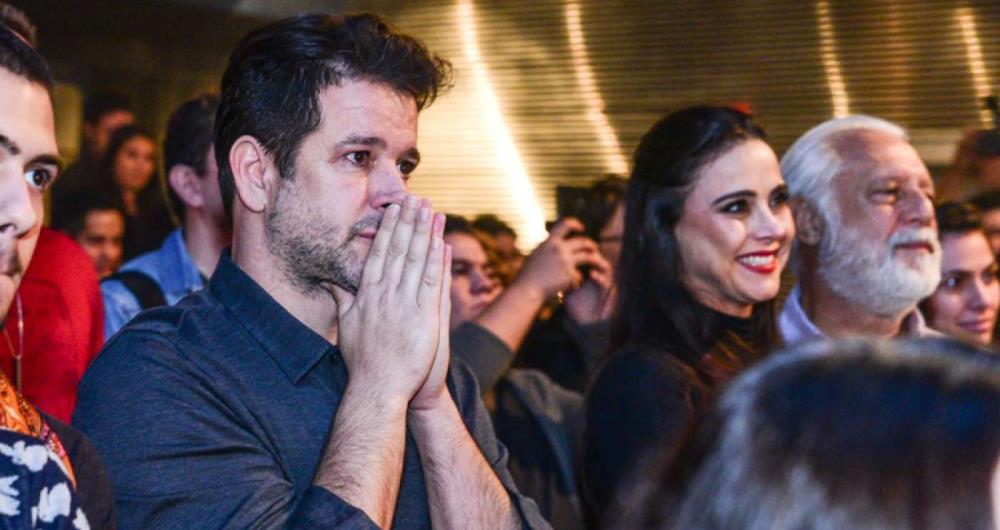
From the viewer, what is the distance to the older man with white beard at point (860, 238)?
12.6 ft

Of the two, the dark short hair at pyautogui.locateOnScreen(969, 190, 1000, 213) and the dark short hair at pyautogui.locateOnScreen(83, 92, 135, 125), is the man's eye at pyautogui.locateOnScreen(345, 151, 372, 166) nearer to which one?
the dark short hair at pyautogui.locateOnScreen(969, 190, 1000, 213)

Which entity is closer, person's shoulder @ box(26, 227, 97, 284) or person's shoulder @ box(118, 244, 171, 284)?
person's shoulder @ box(26, 227, 97, 284)

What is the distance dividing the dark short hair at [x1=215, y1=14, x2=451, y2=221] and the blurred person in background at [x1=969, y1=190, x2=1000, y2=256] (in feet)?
10.6

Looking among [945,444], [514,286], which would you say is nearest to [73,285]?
[514,286]

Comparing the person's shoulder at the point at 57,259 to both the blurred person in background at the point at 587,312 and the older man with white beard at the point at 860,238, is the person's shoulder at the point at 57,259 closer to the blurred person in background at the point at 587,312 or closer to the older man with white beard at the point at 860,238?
the older man with white beard at the point at 860,238

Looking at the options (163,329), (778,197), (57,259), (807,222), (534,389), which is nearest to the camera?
(163,329)

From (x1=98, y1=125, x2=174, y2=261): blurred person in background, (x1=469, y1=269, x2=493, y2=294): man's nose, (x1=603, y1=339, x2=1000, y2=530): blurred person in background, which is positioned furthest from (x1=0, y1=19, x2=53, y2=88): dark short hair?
(x1=98, y1=125, x2=174, y2=261): blurred person in background

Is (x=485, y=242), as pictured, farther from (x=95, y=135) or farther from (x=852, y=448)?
(x=852, y=448)

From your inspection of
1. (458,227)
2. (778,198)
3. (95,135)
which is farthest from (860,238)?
(95,135)

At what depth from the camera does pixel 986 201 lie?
207 inches

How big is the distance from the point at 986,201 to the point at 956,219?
1.59 ft

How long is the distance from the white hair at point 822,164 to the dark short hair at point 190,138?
1558 mm

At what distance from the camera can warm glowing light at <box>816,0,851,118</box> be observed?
6293 mm

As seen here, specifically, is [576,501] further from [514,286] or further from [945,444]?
[945,444]
